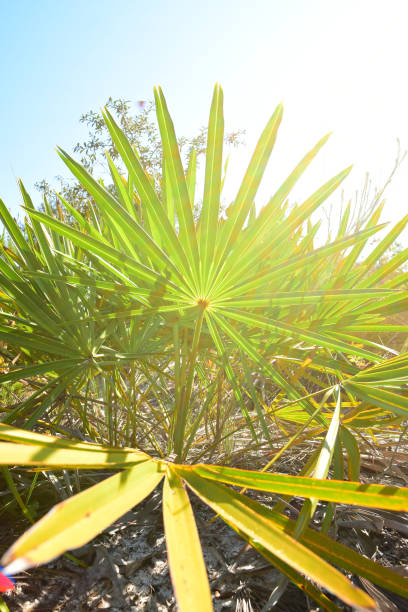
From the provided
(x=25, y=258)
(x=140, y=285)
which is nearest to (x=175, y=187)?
(x=140, y=285)

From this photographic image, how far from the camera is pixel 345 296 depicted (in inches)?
28.8

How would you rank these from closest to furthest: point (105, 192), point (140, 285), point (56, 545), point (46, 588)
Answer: point (56, 545) < point (105, 192) < point (46, 588) < point (140, 285)

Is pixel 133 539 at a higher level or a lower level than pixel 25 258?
lower

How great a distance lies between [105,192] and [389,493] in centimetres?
66

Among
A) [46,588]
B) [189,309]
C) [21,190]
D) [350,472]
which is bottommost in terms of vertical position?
[46,588]

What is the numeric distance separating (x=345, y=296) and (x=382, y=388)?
22 centimetres

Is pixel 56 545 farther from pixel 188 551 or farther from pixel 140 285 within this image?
pixel 140 285

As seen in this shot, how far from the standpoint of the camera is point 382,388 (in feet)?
2.41

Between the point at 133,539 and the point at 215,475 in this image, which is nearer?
the point at 215,475

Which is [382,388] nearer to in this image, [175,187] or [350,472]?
[350,472]

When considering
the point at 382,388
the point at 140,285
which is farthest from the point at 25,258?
the point at 382,388

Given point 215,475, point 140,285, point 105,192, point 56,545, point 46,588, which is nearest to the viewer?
point 56,545

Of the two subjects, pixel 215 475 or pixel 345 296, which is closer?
pixel 215 475

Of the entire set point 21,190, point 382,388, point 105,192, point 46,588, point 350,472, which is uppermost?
point 21,190
